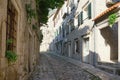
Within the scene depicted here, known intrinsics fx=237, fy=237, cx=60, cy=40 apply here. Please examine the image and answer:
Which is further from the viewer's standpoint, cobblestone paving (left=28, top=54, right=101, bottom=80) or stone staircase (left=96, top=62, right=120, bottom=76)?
stone staircase (left=96, top=62, right=120, bottom=76)

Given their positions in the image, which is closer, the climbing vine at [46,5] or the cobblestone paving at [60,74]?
the cobblestone paving at [60,74]

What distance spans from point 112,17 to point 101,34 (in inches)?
140

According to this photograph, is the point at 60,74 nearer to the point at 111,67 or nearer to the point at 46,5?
the point at 111,67

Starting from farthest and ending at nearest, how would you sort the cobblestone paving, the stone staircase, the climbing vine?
1. the climbing vine
2. the stone staircase
3. the cobblestone paving

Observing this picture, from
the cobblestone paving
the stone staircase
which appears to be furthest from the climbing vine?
the stone staircase

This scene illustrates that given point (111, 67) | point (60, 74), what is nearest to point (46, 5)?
point (60, 74)

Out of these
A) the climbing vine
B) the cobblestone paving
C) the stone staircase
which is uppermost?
the climbing vine

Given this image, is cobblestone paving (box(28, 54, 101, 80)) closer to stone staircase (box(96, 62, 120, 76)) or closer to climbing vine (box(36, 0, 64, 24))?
stone staircase (box(96, 62, 120, 76))

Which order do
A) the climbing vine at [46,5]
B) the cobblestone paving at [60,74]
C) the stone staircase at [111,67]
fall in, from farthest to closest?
the climbing vine at [46,5], the stone staircase at [111,67], the cobblestone paving at [60,74]

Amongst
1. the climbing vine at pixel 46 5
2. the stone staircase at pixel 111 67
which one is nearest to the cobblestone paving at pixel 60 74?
the stone staircase at pixel 111 67

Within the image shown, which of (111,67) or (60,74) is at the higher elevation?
(111,67)

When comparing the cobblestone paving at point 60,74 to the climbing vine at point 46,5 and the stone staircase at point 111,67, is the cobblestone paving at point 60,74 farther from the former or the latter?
the climbing vine at point 46,5

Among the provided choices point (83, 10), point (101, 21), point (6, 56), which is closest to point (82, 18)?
point (83, 10)

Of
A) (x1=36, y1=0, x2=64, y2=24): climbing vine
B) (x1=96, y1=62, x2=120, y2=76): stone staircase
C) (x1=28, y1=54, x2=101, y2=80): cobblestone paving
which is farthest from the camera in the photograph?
(x1=36, y1=0, x2=64, y2=24): climbing vine
